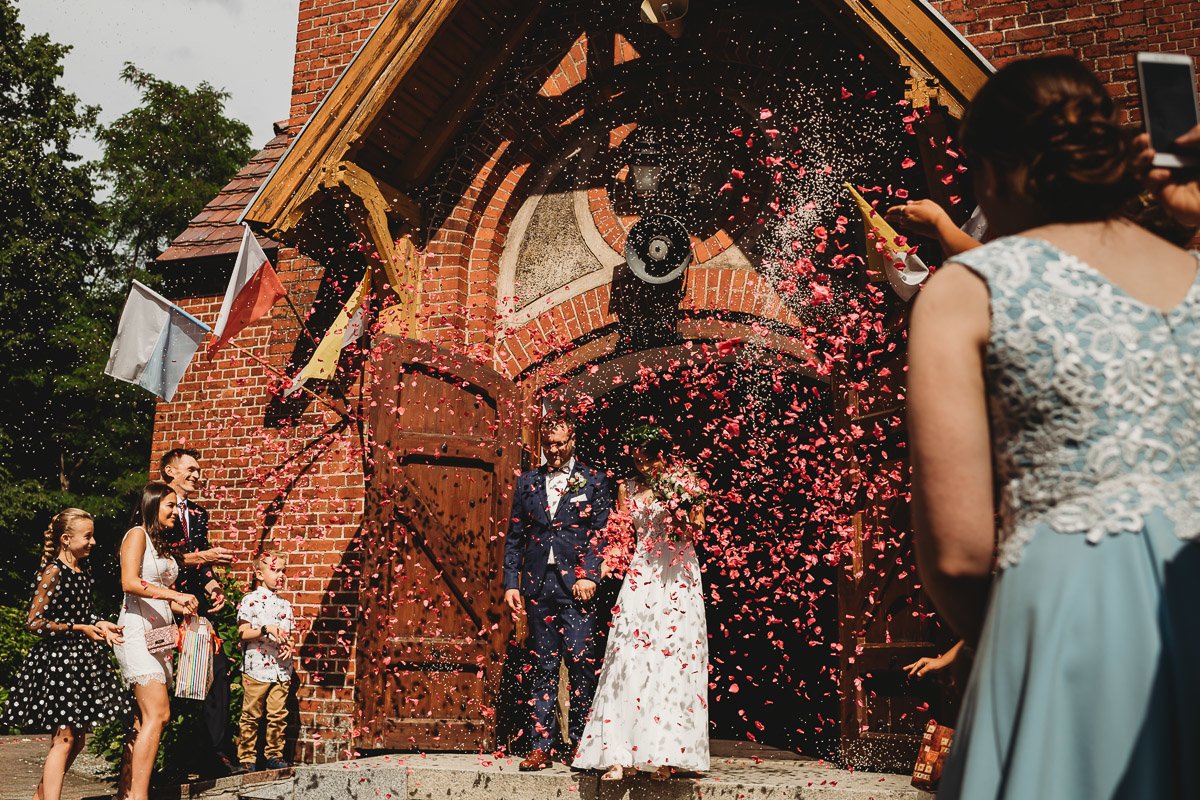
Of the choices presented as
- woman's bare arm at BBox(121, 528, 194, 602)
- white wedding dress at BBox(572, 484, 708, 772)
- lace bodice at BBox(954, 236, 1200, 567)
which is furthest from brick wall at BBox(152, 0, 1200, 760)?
lace bodice at BBox(954, 236, 1200, 567)

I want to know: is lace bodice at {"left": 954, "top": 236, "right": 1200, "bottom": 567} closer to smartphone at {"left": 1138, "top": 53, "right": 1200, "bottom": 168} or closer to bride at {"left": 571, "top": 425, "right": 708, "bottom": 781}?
smartphone at {"left": 1138, "top": 53, "right": 1200, "bottom": 168}

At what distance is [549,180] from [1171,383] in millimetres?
7346

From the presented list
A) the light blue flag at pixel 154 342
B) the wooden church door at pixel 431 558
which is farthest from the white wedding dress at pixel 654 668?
the light blue flag at pixel 154 342

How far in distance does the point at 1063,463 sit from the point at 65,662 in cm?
611

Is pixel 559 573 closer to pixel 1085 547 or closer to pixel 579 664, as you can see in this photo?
pixel 579 664

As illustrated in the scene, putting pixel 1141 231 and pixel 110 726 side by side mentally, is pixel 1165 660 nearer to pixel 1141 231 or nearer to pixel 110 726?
pixel 1141 231

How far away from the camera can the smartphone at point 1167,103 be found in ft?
5.54

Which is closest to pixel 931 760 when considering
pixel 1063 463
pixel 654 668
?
pixel 654 668

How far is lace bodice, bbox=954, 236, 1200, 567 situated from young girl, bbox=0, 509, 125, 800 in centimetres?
569

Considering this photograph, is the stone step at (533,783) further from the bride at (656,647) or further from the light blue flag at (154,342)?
the light blue flag at (154,342)

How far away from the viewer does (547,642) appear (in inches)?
269

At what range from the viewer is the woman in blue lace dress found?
138 centimetres

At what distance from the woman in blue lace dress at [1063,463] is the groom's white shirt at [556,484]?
5508mm

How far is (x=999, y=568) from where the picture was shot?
59.1 inches
